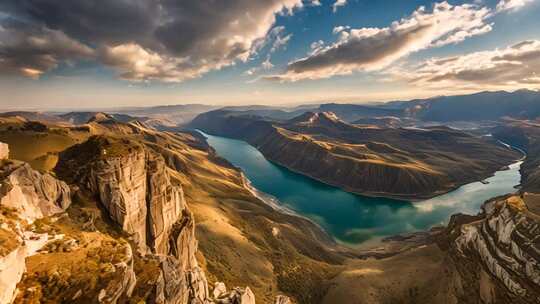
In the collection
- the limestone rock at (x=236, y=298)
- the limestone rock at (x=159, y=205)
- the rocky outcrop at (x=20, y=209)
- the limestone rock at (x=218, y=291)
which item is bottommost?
the limestone rock at (x=218, y=291)

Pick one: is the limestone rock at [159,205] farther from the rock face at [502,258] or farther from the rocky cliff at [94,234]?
the rock face at [502,258]

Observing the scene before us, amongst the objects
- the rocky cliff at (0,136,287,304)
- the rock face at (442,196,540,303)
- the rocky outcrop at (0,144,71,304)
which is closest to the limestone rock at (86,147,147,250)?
the rocky cliff at (0,136,287,304)

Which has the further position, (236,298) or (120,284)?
(236,298)

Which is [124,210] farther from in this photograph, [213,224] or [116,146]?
[213,224]

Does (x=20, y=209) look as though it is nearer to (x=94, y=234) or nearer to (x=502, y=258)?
(x=94, y=234)

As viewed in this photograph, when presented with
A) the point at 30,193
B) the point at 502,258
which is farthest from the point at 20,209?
the point at 502,258

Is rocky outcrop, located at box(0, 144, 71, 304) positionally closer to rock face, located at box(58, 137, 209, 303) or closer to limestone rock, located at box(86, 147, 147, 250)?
limestone rock, located at box(86, 147, 147, 250)

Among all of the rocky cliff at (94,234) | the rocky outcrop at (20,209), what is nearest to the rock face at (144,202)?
the rocky cliff at (94,234)

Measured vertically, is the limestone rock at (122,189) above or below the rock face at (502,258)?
above
